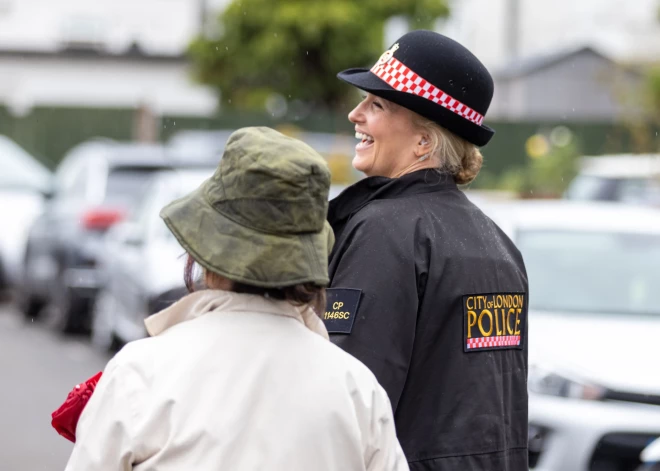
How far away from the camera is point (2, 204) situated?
46.9ft

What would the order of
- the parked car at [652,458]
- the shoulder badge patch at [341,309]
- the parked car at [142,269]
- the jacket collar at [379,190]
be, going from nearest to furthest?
the shoulder badge patch at [341,309] < the jacket collar at [379,190] < the parked car at [652,458] < the parked car at [142,269]

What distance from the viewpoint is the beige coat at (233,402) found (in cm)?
200

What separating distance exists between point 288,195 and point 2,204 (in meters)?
12.8

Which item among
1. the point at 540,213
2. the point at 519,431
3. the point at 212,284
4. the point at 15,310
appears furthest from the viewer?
the point at 15,310

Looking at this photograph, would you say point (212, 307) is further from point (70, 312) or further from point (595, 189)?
point (595, 189)

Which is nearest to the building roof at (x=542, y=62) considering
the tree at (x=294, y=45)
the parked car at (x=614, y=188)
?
the tree at (x=294, y=45)

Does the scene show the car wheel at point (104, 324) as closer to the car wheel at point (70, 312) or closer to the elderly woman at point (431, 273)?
the car wheel at point (70, 312)

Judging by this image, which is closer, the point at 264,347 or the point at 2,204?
the point at 264,347

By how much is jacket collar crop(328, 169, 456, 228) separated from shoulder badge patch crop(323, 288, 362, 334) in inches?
10.4

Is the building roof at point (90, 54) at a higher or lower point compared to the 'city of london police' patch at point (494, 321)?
lower

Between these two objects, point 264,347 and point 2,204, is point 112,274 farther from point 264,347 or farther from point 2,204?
point 264,347

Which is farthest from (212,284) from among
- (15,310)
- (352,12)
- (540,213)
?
(352,12)

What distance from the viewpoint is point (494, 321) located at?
2814mm

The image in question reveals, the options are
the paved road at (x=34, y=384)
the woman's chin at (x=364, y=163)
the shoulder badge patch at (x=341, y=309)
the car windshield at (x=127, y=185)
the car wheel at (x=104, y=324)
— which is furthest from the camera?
the car windshield at (x=127, y=185)
